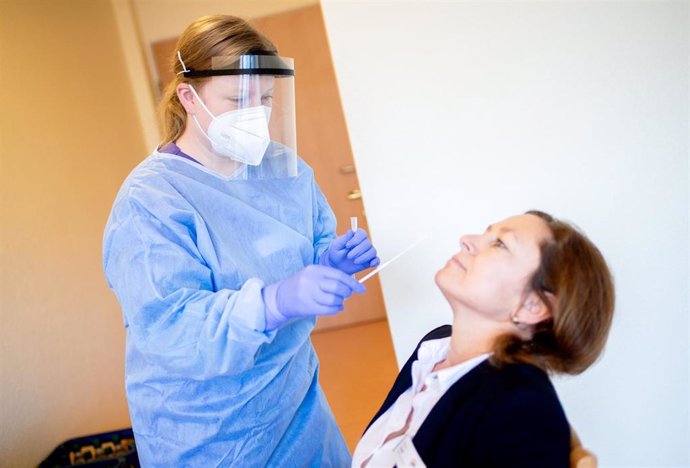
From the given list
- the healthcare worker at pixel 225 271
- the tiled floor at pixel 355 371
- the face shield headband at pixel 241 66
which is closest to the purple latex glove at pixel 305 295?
the healthcare worker at pixel 225 271

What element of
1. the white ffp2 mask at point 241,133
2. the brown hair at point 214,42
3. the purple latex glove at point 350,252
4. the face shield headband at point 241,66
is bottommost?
the purple latex glove at point 350,252

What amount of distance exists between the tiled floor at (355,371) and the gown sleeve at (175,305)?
5.41ft

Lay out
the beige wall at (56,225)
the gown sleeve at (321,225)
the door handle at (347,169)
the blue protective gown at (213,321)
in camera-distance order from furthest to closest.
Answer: the door handle at (347,169), the beige wall at (56,225), the gown sleeve at (321,225), the blue protective gown at (213,321)

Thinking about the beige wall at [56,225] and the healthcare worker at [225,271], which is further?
the beige wall at [56,225]

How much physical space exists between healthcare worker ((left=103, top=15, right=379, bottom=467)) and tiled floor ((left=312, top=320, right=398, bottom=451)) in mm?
1363

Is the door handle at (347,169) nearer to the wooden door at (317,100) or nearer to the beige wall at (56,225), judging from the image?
the wooden door at (317,100)

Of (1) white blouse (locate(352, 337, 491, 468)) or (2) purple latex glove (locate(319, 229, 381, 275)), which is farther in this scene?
(2) purple latex glove (locate(319, 229, 381, 275))

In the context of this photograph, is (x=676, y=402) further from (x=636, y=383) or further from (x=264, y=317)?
(x=264, y=317)

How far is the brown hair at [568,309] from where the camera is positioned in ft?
3.67

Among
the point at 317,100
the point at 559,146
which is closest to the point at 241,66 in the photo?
the point at 559,146

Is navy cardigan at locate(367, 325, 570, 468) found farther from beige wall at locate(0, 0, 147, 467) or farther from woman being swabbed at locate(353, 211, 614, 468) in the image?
beige wall at locate(0, 0, 147, 467)

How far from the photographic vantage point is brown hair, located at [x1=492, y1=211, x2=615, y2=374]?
3.67 feet

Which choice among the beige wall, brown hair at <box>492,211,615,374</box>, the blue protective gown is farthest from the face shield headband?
the beige wall

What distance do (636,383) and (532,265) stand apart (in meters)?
0.85
